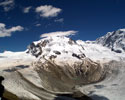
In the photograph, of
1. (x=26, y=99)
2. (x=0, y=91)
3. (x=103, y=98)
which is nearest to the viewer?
(x=0, y=91)

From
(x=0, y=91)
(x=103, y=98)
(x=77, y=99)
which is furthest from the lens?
(x=103, y=98)

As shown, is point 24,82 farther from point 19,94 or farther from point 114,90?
point 114,90

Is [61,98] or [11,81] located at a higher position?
[11,81]

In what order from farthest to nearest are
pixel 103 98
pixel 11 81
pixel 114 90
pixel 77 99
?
pixel 114 90, pixel 11 81, pixel 103 98, pixel 77 99

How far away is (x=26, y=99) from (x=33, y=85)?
164 feet

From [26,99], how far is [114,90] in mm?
104733

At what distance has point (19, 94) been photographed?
431 ft

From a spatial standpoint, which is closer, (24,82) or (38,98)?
(38,98)

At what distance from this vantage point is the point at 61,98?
13875 centimetres

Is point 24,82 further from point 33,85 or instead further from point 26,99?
point 26,99

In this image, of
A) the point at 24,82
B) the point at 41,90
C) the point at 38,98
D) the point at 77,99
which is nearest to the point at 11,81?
the point at 24,82

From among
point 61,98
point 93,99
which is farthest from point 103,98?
point 61,98

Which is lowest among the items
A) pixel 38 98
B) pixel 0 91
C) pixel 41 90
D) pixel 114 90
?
pixel 0 91

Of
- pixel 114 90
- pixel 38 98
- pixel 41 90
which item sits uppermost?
pixel 114 90
